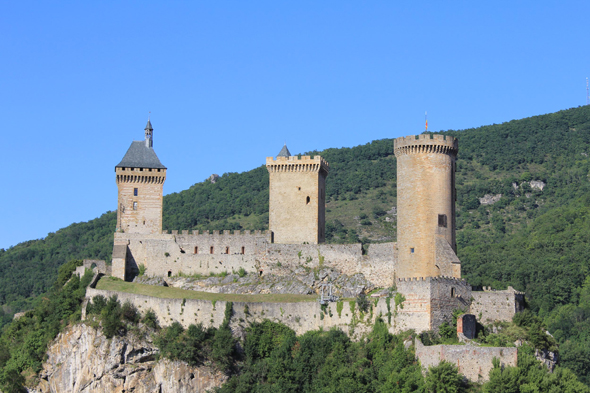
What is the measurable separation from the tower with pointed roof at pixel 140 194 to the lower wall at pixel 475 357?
1043 inches

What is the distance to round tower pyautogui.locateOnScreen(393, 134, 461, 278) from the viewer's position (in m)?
57.3

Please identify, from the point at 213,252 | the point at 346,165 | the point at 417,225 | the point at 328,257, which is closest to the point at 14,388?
the point at 213,252

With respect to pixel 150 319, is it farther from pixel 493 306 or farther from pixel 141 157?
pixel 493 306

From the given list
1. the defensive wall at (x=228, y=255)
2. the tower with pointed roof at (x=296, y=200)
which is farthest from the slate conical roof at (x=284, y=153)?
the defensive wall at (x=228, y=255)

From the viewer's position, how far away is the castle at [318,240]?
52531 mm

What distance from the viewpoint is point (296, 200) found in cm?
6450

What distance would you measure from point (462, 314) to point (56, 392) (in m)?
26.4

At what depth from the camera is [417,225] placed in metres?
57.8

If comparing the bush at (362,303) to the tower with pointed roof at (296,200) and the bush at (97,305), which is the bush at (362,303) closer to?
the tower with pointed roof at (296,200)

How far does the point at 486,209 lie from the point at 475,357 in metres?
76.0

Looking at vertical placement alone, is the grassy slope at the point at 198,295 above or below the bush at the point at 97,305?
above

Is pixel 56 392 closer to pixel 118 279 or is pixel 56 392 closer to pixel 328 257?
pixel 118 279

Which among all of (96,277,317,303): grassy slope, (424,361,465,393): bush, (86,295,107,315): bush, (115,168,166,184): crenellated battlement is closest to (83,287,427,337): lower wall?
(96,277,317,303): grassy slope

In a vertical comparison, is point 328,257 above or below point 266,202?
below
